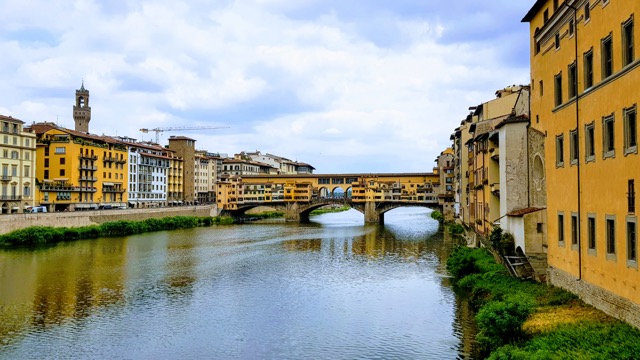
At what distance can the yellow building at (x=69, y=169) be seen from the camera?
7412 cm

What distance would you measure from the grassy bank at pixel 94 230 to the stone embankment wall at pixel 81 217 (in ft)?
4.47

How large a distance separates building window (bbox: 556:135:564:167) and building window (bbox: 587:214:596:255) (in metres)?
3.30

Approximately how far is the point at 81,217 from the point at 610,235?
2383 inches

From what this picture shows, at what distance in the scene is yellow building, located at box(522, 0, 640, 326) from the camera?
15438 mm

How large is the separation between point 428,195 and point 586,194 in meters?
83.9

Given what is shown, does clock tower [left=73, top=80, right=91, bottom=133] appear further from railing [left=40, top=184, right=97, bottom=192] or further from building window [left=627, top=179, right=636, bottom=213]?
building window [left=627, top=179, right=636, bottom=213]

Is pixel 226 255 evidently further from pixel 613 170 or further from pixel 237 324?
pixel 613 170

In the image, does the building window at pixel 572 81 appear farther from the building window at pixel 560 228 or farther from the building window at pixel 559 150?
the building window at pixel 560 228

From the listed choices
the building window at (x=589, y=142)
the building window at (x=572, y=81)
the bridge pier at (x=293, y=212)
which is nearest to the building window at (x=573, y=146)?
the building window at (x=589, y=142)

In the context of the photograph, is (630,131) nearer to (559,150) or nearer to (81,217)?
(559,150)

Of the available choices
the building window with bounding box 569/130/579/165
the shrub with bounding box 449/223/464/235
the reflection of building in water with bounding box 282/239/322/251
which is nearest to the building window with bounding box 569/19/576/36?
the building window with bounding box 569/130/579/165

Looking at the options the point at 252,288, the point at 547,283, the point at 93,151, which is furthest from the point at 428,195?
the point at 547,283

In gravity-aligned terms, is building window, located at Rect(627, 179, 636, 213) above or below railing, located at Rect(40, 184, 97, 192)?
below

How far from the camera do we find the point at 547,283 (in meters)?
23.5
